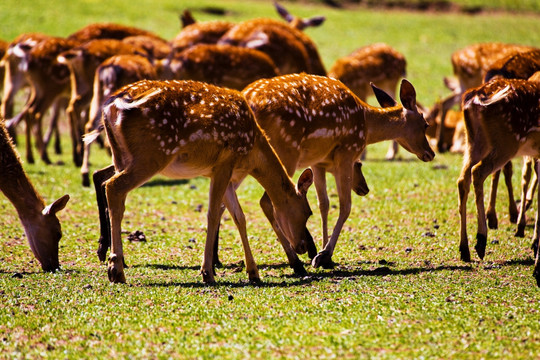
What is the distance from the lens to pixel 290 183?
28.0 ft

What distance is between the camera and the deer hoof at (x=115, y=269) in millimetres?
7805

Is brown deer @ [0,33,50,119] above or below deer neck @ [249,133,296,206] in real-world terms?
below

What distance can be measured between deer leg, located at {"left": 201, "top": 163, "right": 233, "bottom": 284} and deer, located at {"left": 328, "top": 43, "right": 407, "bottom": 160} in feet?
31.2

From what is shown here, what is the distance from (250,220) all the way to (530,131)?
13.9ft

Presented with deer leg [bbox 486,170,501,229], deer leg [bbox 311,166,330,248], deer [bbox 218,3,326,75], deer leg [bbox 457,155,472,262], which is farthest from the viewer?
deer [bbox 218,3,326,75]

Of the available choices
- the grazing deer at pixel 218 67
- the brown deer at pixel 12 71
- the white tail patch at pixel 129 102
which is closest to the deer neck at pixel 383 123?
the white tail patch at pixel 129 102

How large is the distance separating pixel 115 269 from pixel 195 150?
1.35 metres

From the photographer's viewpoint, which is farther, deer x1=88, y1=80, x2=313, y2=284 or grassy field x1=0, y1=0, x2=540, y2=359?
deer x1=88, y1=80, x2=313, y2=284

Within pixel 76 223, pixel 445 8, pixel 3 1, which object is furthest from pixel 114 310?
pixel 445 8

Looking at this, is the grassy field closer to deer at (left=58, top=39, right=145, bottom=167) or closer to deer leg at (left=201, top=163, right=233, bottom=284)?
deer leg at (left=201, top=163, right=233, bottom=284)

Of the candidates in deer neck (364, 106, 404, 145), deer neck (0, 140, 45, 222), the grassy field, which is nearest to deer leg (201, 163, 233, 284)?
the grassy field

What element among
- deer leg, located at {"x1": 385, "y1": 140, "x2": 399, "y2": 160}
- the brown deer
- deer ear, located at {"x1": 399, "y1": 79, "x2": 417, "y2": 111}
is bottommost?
deer leg, located at {"x1": 385, "y1": 140, "x2": 399, "y2": 160}

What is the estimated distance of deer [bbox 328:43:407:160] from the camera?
57.6ft

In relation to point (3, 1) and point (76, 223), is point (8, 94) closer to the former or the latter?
point (76, 223)
